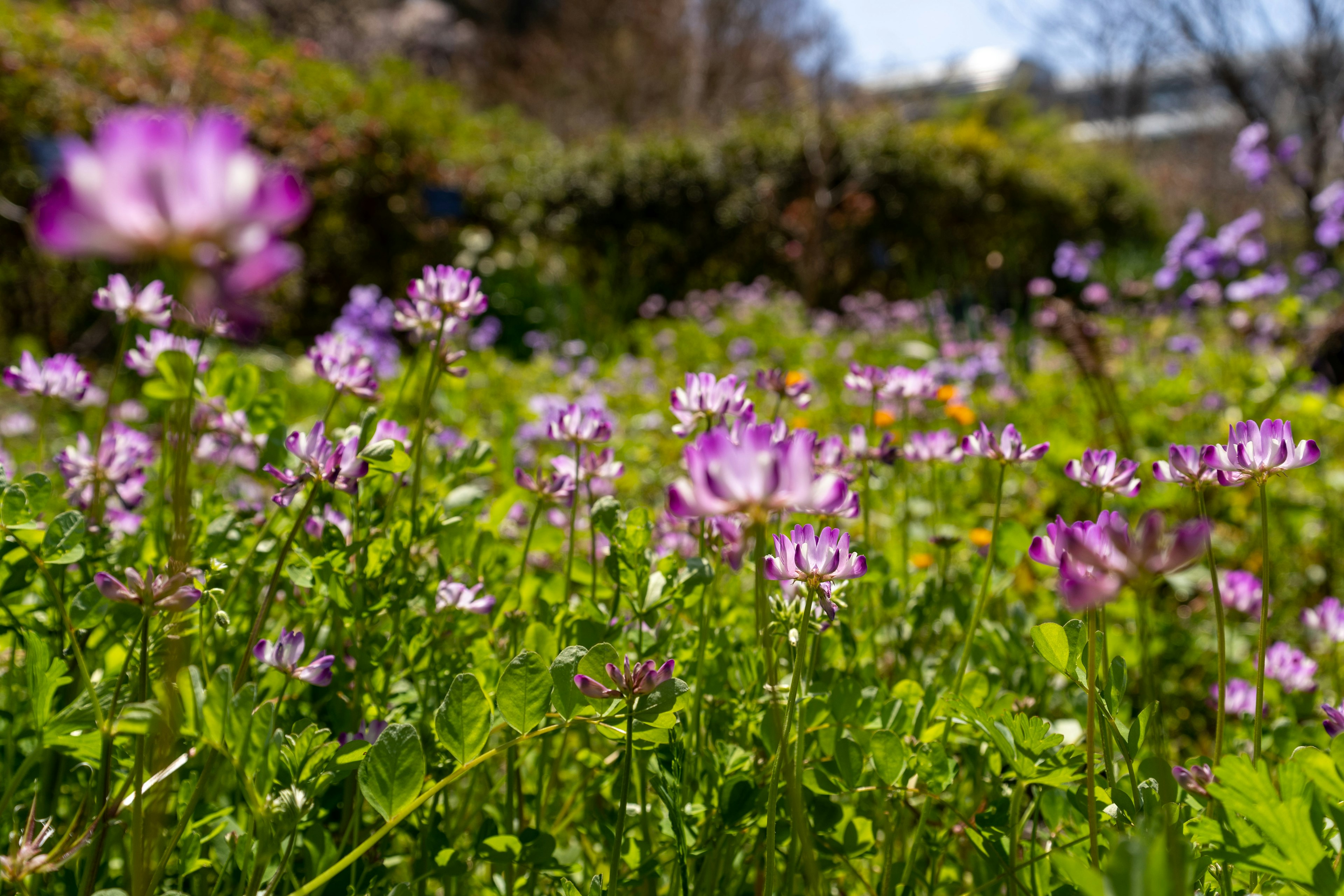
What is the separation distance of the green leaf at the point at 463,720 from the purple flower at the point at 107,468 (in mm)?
681

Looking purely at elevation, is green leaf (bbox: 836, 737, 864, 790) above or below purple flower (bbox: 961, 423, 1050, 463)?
below

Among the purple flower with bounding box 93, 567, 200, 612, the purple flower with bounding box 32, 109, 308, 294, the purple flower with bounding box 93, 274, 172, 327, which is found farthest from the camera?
→ the purple flower with bounding box 93, 274, 172, 327

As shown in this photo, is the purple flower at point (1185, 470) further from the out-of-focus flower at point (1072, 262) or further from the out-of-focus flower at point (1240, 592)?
the out-of-focus flower at point (1072, 262)

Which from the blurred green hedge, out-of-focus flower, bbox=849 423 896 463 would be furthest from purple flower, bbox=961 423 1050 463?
the blurred green hedge

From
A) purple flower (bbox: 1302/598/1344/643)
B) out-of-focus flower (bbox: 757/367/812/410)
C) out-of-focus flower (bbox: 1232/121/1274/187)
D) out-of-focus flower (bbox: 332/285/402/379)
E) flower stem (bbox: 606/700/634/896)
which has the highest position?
out-of-focus flower (bbox: 1232/121/1274/187)

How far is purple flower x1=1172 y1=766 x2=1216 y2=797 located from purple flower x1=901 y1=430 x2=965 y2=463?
695mm

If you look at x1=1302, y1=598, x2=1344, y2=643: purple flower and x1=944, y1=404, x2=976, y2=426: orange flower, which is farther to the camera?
x1=944, y1=404, x2=976, y2=426: orange flower

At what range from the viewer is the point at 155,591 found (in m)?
0.77

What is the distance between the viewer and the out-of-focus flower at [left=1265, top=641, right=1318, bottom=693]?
1463 mm

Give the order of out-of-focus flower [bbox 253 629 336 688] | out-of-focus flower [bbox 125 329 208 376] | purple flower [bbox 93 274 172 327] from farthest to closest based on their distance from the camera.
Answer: out-of-focus flower [bbox 125 329 208 376] → purple flower [bbox 93 274 172 327] → out-of-focus flower [bbox 253 629 336 688]

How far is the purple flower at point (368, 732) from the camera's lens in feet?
3.33

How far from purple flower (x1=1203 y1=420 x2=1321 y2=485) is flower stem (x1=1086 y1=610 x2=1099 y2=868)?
206 mm

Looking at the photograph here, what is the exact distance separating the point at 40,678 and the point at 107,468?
20.1 inches

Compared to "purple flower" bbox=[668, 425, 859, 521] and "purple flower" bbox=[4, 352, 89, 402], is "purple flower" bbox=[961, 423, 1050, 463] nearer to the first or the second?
"purple flower" bbox=[668, 425, 859, 521]
